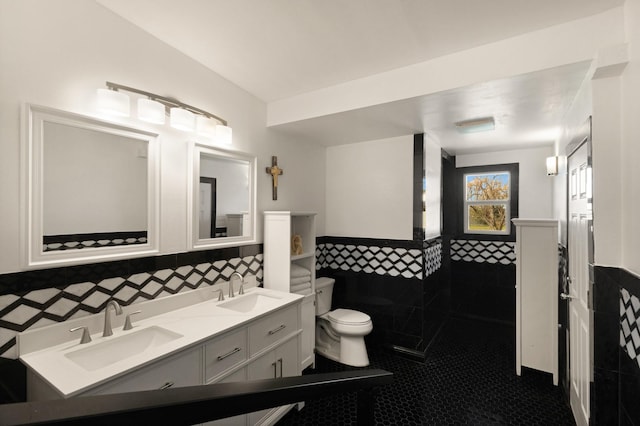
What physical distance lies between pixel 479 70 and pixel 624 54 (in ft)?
2.15

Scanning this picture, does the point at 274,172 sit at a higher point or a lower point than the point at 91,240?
higher

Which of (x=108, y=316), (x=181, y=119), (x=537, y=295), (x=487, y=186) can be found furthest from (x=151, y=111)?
(x=487, y=186)

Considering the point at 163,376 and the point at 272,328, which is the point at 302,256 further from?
the point at 163,376

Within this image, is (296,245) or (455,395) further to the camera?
(296,245)

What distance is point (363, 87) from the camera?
2.30m

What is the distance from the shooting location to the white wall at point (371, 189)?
314 cm

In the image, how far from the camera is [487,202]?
13.2 ft

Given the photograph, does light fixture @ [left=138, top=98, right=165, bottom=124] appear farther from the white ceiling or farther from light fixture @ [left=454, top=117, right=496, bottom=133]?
light fixture @ [left=454, top=117, right=496, bottom=133]

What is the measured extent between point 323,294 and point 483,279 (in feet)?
7.64

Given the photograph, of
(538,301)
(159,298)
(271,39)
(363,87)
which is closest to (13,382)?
(159,298)

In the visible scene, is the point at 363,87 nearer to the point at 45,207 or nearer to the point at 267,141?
the point at 267,141

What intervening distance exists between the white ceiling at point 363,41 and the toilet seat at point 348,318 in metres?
1.85

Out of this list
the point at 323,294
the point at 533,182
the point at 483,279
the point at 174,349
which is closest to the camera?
the point at 174,349

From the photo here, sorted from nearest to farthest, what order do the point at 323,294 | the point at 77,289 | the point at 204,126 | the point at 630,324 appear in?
the point at 630,324 → the point at 77,289 → the point at 204,126 → the point at 323,294
